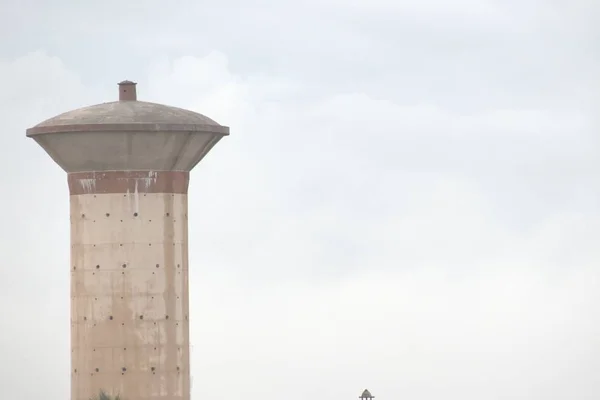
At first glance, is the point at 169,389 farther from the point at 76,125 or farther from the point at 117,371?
the point at 76,125

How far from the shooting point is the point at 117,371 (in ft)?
261

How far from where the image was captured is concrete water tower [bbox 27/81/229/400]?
79688mm

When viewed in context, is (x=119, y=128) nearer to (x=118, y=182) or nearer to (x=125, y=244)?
(x=118, y=182)

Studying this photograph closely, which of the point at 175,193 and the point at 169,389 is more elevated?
the point at 175,193

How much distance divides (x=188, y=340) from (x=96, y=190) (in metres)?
5.16

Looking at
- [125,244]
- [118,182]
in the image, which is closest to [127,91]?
[118,182]

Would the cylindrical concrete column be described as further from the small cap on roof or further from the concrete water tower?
the small cap on roof

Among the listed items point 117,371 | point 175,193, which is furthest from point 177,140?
point 117,371

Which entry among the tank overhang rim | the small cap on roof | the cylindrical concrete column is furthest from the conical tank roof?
the small cap on roof

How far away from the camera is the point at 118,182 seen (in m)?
80.2

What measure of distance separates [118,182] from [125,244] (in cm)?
181

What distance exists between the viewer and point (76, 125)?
261ft

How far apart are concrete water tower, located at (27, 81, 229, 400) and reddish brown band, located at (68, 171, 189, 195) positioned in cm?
3

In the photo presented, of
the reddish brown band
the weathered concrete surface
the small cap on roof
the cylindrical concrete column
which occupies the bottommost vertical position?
the cylindrical concrete column
